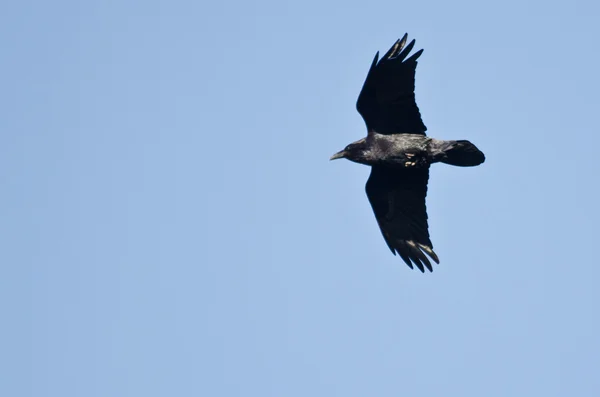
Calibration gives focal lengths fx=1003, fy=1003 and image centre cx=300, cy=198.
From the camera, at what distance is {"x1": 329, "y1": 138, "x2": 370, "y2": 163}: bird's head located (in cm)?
1544

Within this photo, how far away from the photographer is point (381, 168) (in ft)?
51.4

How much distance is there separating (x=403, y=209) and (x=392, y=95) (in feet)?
6.36

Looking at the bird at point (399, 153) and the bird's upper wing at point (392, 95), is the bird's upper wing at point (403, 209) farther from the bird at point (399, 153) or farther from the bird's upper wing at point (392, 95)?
the bird's upper wing at point (392, 95)

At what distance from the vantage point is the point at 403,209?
15.8m

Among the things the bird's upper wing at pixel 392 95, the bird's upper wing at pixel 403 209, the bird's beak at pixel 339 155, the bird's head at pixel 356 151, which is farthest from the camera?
the bird's beak at pixel 339 155

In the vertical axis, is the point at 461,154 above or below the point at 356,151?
below

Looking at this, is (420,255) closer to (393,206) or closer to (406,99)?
(393,206)

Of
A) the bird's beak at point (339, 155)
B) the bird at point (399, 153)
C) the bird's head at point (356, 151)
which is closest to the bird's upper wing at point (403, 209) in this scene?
the bird at point (399, 153)

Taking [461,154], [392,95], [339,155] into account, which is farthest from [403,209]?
[392,95]

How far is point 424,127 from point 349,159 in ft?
4.54

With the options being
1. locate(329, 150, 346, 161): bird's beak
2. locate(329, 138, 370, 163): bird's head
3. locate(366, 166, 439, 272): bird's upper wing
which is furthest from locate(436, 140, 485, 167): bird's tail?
locate(329, 150, 346, 161): bird's beak

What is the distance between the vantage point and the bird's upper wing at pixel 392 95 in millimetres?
14766

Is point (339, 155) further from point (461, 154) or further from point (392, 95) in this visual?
point (461, 154)

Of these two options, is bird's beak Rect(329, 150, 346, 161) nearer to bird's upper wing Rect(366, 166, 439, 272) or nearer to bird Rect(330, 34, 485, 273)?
bird Rect(330, 34, 485, 273)
